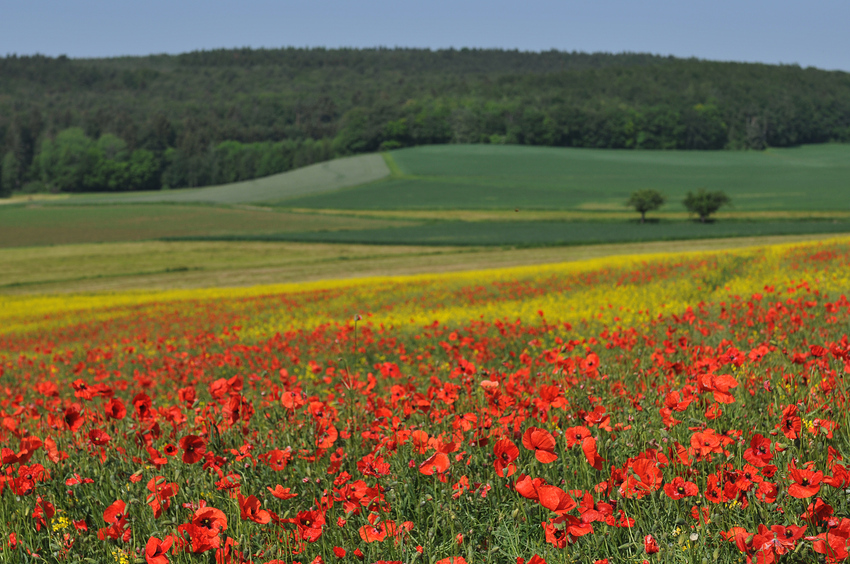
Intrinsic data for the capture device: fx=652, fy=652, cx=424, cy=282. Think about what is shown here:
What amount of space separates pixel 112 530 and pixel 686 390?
274 centimetres

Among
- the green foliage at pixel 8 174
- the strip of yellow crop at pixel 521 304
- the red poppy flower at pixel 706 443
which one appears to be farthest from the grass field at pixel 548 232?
the green foliage at pixel 8 174

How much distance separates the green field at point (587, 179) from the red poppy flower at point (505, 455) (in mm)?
77143

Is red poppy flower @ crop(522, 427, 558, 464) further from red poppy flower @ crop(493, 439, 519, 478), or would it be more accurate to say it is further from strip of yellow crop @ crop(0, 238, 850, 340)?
strip of yellow crop @ crop(0, 238, 850, 340)

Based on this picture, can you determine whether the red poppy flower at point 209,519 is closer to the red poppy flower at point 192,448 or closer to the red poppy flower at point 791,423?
the red poppy flower at point 192,448

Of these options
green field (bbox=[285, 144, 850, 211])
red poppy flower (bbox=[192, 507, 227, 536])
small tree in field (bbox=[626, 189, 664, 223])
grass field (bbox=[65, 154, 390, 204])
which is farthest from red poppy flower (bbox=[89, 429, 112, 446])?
grass field (bbox=[65, 154, 390, 204])

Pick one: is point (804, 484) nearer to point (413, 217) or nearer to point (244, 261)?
point (244, 261)

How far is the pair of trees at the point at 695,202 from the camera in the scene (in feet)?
212

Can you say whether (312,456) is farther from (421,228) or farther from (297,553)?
(421,228)

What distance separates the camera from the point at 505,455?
8.26 feet

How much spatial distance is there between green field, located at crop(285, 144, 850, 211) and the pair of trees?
7918 mm

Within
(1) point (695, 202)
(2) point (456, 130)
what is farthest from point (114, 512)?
(2) point (456, 130)

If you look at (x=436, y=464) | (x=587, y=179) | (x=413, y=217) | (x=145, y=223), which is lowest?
(x=145, y=223)

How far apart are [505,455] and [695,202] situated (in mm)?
68813

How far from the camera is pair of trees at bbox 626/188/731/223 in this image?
64.8m
